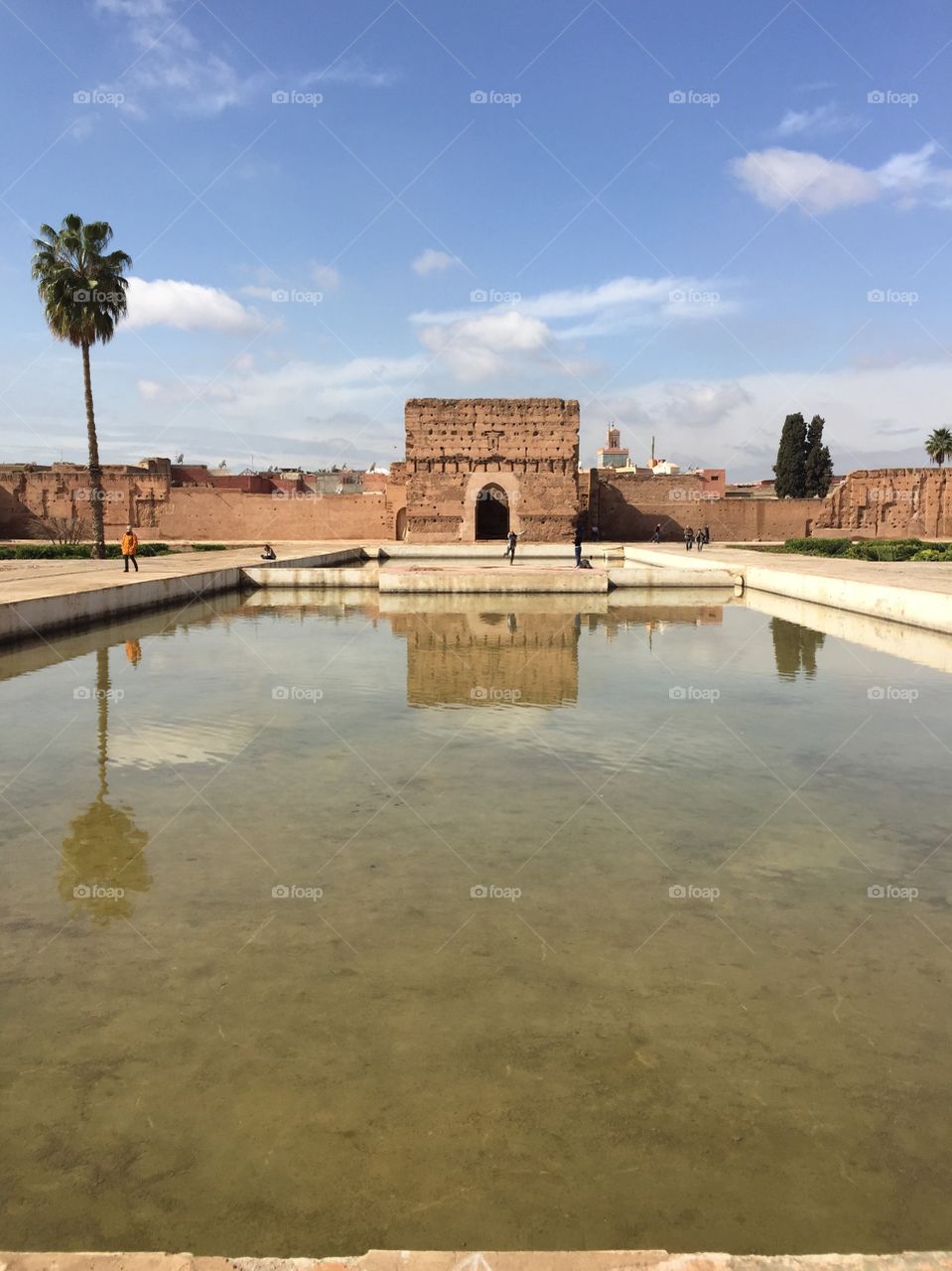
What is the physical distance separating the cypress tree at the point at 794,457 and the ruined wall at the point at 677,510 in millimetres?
11416

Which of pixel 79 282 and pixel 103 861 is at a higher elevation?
pixel 79 282

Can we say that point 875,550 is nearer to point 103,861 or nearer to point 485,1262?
point 103,861

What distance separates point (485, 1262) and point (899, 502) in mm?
43513

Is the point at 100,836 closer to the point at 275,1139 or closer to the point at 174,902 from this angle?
the point at 174,902

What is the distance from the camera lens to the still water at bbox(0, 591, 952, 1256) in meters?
2.28

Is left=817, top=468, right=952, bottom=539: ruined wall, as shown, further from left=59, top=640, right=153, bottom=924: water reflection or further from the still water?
left=59, top=640, right=153, bottom=924: water reflection

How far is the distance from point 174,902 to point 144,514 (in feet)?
129

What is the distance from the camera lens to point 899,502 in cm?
4022

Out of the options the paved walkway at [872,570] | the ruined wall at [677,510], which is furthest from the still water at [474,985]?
the ruined wall at [677,510]

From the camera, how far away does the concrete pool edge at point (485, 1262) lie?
177 centimetres

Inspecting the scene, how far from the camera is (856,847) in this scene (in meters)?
4.71

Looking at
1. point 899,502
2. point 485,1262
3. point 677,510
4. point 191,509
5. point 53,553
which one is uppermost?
point 899,502

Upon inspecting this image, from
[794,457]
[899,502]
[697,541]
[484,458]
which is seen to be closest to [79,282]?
[484,458]

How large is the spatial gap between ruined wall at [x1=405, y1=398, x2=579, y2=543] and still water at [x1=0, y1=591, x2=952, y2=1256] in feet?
98.0
